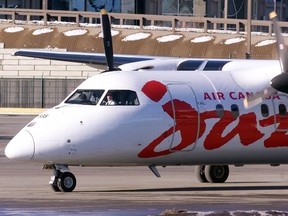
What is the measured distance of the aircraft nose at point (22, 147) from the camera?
24.2 m

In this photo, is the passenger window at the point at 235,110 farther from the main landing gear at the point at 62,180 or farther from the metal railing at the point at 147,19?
the metal railing at the point at 147,19

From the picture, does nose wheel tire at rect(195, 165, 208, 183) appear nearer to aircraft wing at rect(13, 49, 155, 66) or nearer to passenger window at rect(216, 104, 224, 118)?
passenger window at rect(216, 104, 224, 118)

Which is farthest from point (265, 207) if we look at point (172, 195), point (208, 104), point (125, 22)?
point (125, 22)

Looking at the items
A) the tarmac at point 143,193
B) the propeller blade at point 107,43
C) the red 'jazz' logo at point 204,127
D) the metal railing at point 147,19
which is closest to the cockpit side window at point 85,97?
the red 'jazz' logo at point 204,127

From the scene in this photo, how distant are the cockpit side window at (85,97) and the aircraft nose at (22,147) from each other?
141cm

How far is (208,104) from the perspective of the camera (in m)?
26.1

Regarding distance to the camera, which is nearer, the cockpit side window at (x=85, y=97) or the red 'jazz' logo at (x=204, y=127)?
the cockpit side window at (x=85, y=97)

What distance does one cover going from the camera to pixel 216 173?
91.5 feet

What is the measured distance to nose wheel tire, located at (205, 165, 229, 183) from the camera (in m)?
27.8

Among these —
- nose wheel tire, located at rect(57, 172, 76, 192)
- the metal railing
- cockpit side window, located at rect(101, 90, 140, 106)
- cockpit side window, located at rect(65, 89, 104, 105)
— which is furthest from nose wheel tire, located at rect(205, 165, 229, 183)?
the metal railing

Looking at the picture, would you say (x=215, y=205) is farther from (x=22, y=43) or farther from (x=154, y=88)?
(x=22, y=43)

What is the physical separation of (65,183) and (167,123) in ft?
8.58

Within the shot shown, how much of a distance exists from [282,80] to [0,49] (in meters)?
49.2

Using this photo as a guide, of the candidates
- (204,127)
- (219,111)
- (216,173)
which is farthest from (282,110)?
(216,173)
